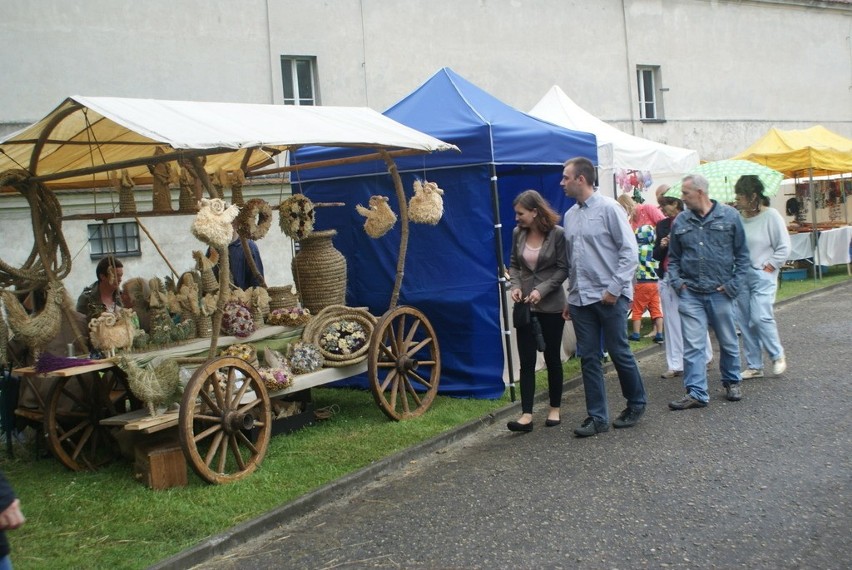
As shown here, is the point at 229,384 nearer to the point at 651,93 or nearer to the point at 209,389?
the point at 209,389

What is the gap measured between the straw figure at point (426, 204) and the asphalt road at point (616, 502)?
183cm

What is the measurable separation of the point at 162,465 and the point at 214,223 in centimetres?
165

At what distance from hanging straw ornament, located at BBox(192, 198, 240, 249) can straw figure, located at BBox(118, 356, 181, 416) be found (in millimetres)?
946

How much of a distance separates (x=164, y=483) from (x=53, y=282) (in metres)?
1.84

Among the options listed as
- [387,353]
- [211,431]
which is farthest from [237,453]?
[387,353]

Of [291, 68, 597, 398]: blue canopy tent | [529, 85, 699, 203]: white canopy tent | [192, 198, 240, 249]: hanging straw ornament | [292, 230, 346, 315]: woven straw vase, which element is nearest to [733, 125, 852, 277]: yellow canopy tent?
[529, 85, 699, 203]: white canopy tent

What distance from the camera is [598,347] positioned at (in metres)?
6.35

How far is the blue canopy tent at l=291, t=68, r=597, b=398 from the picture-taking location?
7793 mm

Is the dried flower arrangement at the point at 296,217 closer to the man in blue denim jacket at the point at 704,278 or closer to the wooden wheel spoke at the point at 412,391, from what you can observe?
the wooden wheel spoke at the point at 412,391

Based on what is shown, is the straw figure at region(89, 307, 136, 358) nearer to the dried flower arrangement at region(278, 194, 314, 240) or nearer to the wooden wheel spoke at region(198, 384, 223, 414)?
the wooden wheel spoke at region(198, 384, 223, 414)

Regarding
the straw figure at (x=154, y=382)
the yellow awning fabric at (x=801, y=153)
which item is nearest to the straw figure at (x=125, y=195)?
the straw figure at (x=154, y=382)

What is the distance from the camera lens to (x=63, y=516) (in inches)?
211

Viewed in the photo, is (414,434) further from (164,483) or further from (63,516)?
(63,516)

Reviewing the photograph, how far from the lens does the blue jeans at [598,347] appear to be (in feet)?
20.5
